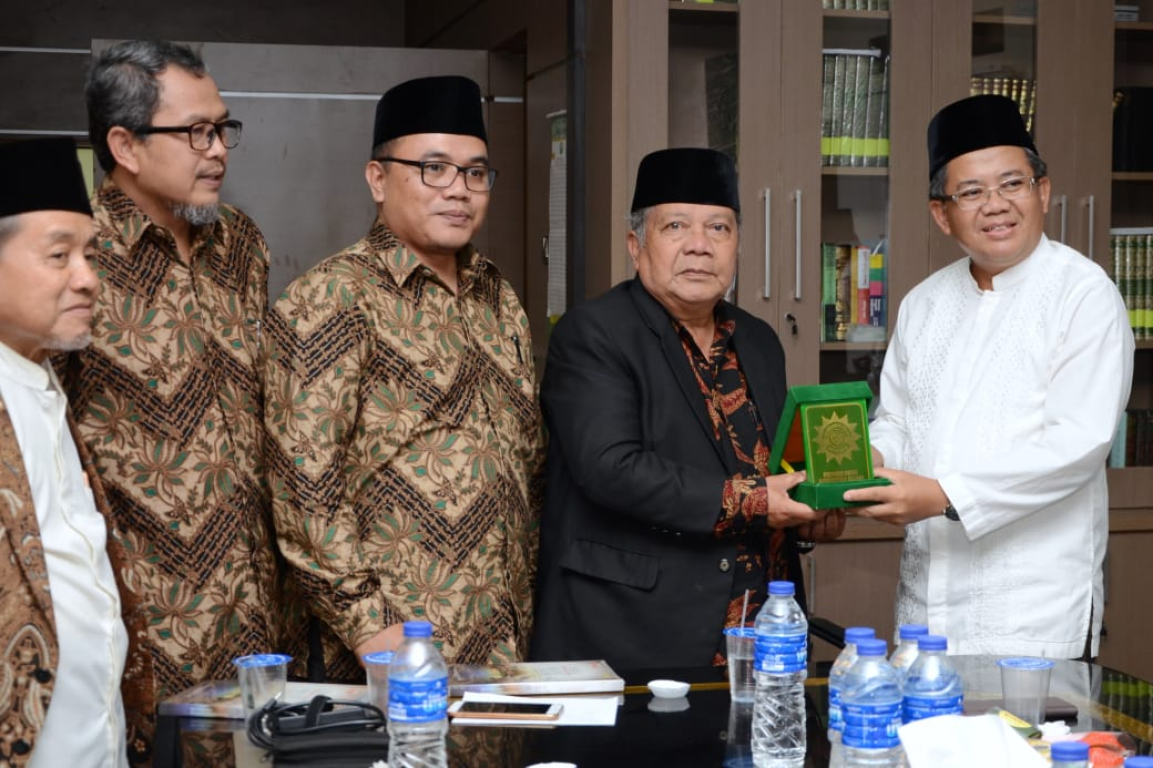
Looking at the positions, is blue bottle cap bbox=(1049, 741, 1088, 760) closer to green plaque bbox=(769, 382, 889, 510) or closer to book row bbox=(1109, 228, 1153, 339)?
green plaque bbox=(769, 382, 889, 510)

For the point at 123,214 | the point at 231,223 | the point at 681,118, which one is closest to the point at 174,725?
the point at 123,214

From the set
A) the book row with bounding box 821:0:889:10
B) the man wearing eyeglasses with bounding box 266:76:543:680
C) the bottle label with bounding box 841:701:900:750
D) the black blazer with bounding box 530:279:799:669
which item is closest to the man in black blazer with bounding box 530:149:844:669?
the black blazer with bounding box 530:279:799:669

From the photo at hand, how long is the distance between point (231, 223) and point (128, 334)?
0.42 meters

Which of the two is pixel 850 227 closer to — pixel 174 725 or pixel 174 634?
pixel 174 634

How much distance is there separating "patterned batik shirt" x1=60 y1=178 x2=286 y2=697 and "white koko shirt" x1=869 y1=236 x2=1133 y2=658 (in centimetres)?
135

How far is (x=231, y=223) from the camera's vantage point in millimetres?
2557

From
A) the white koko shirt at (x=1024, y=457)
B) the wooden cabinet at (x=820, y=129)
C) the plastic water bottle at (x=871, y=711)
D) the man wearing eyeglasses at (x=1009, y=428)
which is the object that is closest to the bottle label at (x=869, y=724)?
the plastic water bottle at (x=871, y=711)

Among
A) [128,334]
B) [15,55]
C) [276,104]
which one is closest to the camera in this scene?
[128,334]

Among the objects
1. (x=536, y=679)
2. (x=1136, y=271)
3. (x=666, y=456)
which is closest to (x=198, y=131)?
(x=666, y=456)

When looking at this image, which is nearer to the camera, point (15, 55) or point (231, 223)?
point (231, 223)

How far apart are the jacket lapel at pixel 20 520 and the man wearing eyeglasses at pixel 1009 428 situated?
4.70 ft

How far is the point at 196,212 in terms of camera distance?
7.69ft

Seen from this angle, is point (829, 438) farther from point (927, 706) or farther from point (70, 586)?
point (70, 586)

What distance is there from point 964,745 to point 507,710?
0.68m
